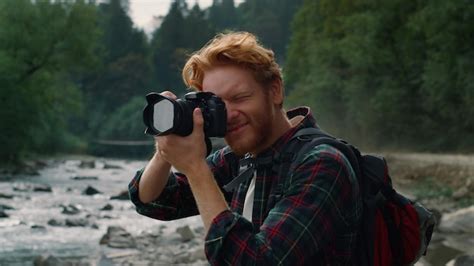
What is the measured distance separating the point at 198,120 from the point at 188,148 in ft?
0.24

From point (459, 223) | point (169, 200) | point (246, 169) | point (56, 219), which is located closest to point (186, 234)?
point (56, 219)

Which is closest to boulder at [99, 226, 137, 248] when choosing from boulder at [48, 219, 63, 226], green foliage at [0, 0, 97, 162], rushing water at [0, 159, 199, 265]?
rushing water at [0, 159, 199, 265]

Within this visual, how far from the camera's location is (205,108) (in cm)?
196

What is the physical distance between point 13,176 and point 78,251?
18011 mm

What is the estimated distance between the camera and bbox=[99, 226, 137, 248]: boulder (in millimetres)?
11526

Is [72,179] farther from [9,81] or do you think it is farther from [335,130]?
[335,130]

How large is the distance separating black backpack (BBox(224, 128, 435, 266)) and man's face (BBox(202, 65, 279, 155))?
0.09 m

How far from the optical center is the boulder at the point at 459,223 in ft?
41.0

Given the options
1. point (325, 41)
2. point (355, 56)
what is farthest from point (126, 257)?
point (325, 41)

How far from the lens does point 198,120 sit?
195 centimetres

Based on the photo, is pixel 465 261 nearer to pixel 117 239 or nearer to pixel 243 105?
pixel 117 239

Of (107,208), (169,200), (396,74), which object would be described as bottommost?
(107,208)

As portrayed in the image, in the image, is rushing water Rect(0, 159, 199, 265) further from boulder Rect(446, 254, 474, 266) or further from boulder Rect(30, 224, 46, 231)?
boulder Rect(446, 254, 474, 266)

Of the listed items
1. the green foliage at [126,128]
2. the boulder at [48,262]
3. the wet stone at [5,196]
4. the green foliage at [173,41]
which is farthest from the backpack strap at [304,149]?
the green foliage at [173,41]
